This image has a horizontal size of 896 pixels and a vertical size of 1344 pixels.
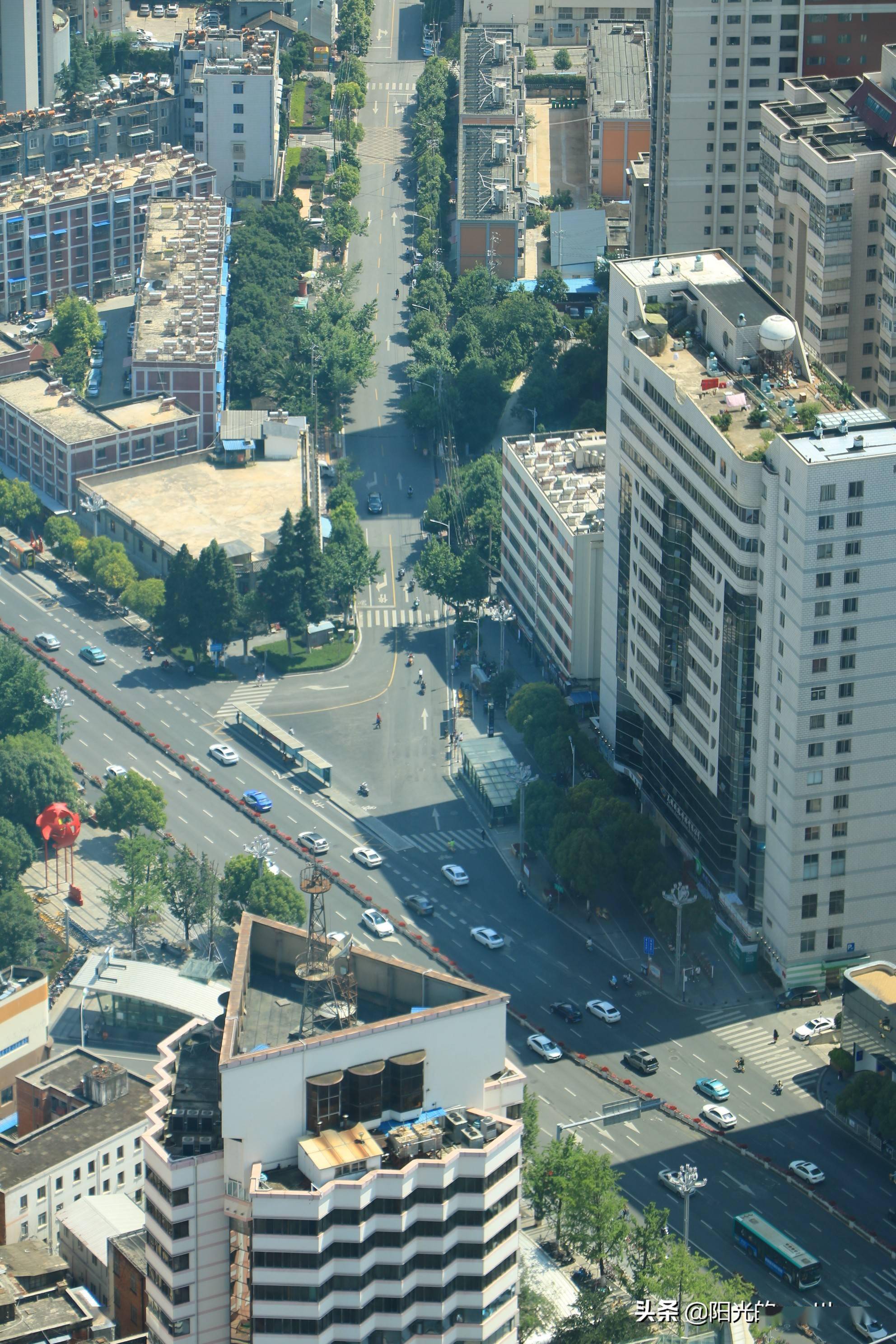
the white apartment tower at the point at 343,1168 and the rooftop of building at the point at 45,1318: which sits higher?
the white apartment tower at the point at 343,1168

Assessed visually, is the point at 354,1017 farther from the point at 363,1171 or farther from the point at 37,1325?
A: the point at 37,1325

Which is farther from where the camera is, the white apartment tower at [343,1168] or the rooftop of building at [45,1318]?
the rooftop of building at [45,1318]

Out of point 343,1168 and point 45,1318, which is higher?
point 343,1168

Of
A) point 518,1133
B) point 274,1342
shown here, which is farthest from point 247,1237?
point 518,1133

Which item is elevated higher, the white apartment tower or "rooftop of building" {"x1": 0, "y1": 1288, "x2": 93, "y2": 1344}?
the white apartment tower

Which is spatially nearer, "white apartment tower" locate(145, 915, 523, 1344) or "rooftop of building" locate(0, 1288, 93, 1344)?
"white apartment tower" locate(145, 915, 523, 1344)
